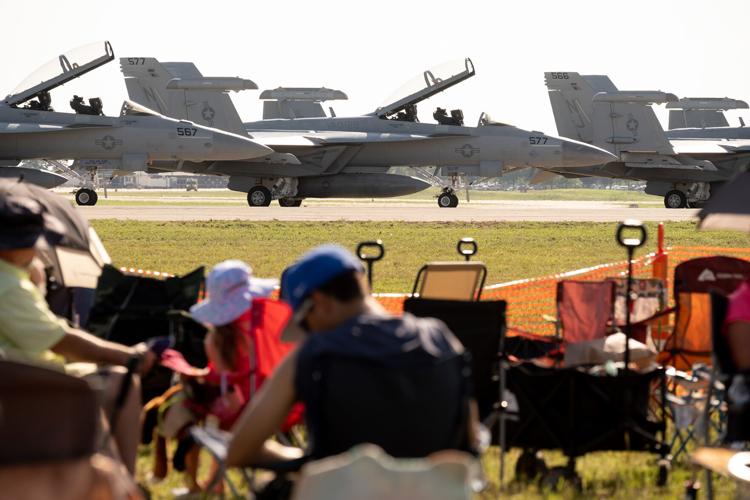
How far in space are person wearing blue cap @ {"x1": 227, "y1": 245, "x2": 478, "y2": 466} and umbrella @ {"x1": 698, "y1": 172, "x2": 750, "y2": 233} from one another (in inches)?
108

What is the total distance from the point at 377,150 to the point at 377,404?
1665 inches

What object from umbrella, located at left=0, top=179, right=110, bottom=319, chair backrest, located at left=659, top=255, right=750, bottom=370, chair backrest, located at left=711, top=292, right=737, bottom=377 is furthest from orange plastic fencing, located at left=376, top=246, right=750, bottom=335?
chair backrest, located at left=711, top=292, right=737, bottom=377

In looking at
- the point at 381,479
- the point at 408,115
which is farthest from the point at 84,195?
the point at 381,479

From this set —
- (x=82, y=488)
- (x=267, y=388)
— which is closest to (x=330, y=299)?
(x=267, y=388)

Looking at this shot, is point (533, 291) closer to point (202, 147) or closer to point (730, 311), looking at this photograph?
point (730, 311)

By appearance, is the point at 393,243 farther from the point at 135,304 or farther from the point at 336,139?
the point at 336,139

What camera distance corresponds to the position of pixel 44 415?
11.3 feet

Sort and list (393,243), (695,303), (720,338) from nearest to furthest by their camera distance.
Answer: (720,338), (695,303), (393,243)

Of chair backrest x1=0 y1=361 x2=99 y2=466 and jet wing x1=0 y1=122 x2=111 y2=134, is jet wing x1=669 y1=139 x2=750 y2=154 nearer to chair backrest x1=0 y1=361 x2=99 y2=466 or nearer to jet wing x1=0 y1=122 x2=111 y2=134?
jet wing x1=0 y1=122 x2=111 y2=134

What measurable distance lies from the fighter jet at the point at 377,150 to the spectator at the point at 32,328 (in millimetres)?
38618

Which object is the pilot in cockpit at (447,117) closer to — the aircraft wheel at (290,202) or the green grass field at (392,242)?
the aircraft wheel at (290,202)

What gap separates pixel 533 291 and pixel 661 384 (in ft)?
28.5

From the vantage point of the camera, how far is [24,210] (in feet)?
17.2

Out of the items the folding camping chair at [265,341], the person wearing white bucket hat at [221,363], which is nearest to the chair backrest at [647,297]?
the folding camping chair at [265,341]
